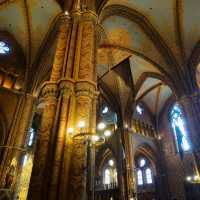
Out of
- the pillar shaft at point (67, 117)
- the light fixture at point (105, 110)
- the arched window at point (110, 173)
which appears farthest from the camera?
the light fixture at point (105, 110)

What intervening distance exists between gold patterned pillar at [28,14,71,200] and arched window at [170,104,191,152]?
1347 centimetres

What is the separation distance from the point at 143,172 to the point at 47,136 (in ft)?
52.7

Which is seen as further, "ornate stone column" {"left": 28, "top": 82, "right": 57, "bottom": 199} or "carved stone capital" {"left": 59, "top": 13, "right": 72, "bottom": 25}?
"carved stone capital" {"left": 59, "top": 13, "right": 72, "bottom": 25}

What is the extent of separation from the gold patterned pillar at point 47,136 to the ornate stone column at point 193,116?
7.18 metres

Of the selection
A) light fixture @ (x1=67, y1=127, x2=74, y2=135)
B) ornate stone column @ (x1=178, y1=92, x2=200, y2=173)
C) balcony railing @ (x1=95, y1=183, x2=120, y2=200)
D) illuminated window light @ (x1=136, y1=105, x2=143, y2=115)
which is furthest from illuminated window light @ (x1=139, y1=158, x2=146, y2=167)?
light fixture @ (x1=67, y1=127, x2=74, y2=135)

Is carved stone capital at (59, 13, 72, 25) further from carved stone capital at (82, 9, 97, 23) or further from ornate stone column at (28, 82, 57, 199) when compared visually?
ornate stone column at (28, 82, 57, 199)

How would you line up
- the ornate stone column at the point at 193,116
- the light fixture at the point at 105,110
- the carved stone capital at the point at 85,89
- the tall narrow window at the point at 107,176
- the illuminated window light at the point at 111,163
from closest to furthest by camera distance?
the carved stone capital at the point at 85,89 → the ornate stone column at the point at 193,116 → the tall narrow window at the point at 107,176 → the light fixture at the point at 105,110 → the illuminated window light at the point at 111,163

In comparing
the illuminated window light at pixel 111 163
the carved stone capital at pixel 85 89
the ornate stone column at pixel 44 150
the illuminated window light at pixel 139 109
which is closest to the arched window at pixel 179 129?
the illuminated window light at pixel 139 109

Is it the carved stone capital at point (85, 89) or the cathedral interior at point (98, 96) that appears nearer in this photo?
the cathedral interior at point (98, 96)

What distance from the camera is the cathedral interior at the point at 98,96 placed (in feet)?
16.8

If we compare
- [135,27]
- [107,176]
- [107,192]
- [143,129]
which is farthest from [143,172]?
[135,27]

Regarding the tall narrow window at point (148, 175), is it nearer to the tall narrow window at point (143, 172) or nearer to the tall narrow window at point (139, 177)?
the tall narrow window at point (143, 172)

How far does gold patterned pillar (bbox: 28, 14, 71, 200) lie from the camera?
4.57 m

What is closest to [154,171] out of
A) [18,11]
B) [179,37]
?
[179,37]
